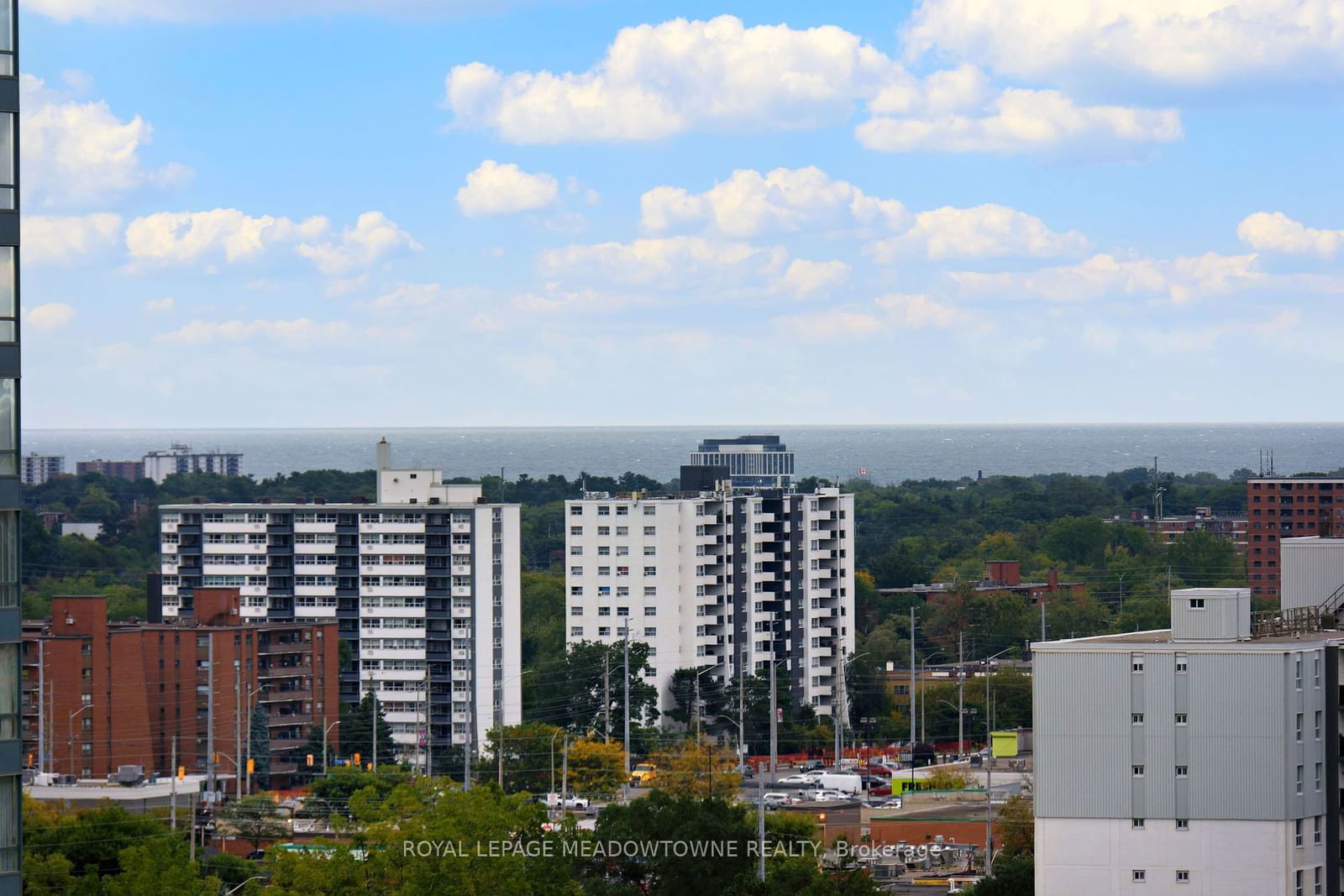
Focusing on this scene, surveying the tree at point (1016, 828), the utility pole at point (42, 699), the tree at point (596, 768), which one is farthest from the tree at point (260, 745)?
the tree at point (1016, 828)

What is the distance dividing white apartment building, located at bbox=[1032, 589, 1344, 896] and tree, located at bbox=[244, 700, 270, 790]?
35.6m

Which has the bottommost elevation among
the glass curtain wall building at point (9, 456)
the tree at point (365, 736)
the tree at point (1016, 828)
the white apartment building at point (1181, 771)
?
the tree at point (365, 736)

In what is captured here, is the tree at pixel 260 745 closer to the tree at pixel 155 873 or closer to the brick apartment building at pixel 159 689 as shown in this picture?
the brick apartment building at pixel 159 689

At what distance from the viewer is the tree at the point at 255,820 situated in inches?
1716

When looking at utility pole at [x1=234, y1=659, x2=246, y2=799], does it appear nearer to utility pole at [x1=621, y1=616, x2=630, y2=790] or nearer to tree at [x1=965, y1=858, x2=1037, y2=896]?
utility pole at [x1=621, y1=616, x2=630, y2=790]

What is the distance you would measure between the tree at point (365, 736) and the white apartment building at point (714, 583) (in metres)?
11.3

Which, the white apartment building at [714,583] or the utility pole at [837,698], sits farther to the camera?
the white apartment building at [714,583]

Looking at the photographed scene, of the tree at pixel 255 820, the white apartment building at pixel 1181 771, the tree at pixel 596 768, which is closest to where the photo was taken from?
the white apartment building at pixel 1181 771

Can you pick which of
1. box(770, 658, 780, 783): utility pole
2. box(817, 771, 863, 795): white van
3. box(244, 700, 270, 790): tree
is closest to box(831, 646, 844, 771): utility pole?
box(770, 658, 780, 783): utility pole

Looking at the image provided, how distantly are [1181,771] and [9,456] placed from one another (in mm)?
17756

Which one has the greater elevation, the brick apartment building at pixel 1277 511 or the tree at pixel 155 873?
the brick apartment building at pixel 1277 511

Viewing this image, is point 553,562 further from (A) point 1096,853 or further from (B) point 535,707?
(A) point 1096,853

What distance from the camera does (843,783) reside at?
5491cm

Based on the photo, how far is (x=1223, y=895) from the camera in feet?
81.9
